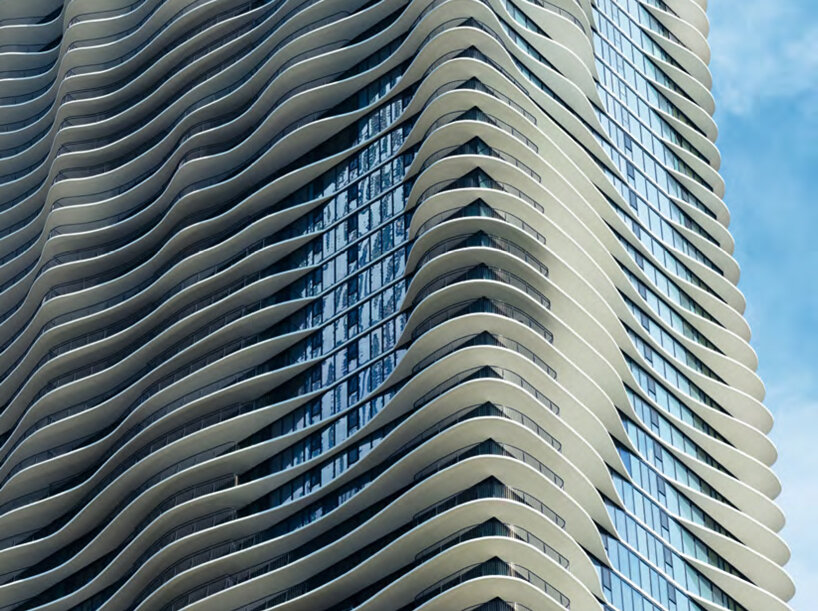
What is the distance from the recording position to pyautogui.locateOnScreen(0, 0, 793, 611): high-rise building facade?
11131cm

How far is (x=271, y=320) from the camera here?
128 meters

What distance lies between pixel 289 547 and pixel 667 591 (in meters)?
20.9

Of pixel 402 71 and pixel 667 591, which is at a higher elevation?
pixel 402 71

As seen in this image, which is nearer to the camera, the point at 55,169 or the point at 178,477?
the point at 178,477

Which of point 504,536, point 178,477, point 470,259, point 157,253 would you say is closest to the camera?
point 504,536

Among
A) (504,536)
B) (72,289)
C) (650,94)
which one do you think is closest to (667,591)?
(504,536)

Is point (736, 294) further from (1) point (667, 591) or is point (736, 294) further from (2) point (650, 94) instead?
(1) point (667, 591)

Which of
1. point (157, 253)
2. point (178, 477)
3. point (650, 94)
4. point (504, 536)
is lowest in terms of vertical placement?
point (504, 536)

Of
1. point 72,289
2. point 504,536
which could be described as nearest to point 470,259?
point 504,536

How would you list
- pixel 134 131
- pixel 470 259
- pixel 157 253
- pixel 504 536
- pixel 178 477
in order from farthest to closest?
1. pixel 134 131
2. pixel 157 253
3. pixel 178 477
4. pixel 470 259
5. pixel 504 536

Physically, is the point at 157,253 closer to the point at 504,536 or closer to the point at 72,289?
the point at 72,289

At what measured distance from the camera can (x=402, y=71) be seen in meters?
130

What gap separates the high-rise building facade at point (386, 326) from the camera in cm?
11131

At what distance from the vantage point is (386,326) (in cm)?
11931
